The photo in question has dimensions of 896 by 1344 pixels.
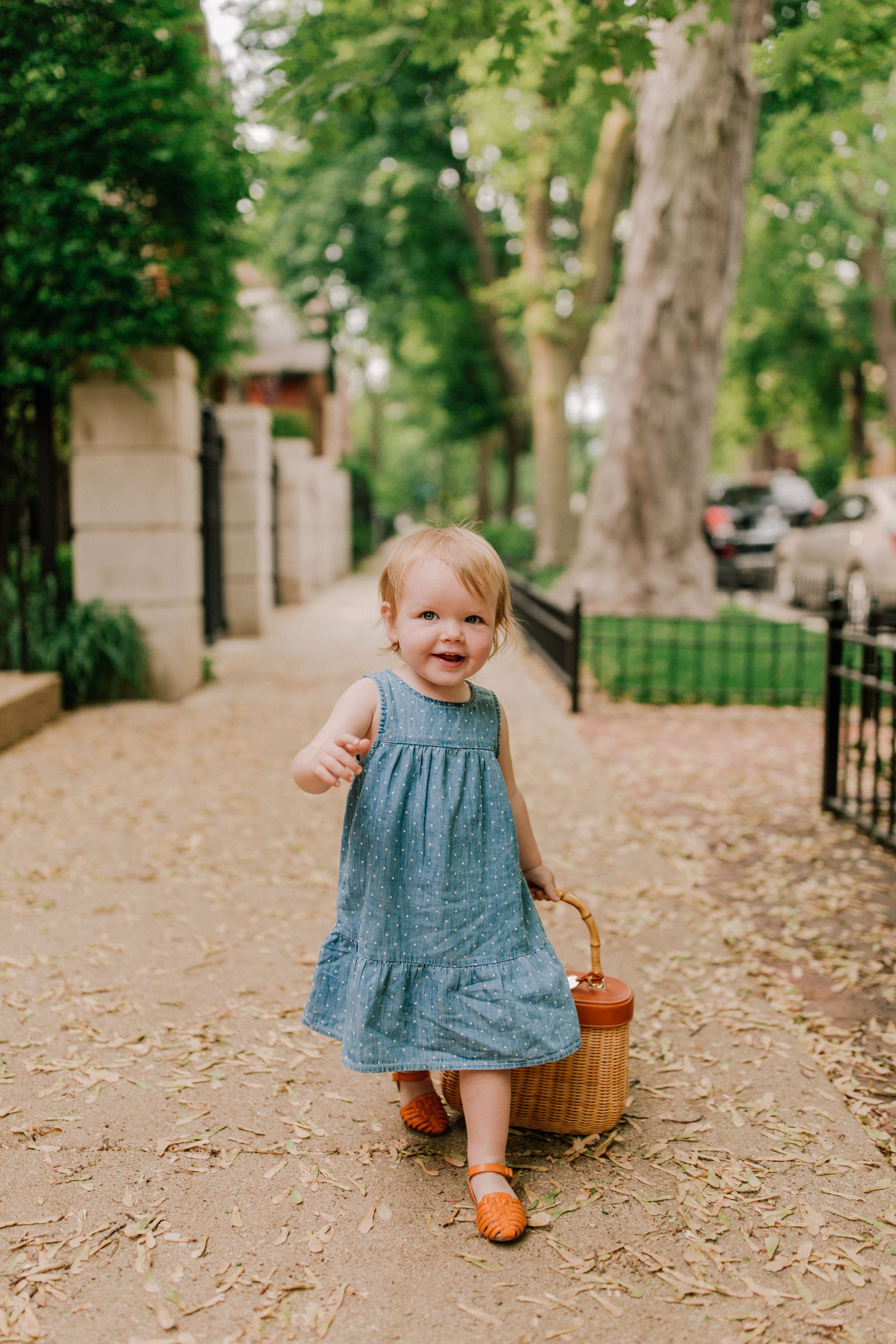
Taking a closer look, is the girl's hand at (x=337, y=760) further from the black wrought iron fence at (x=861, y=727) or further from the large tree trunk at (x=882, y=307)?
the large tree trunk at (x=882, y=307)

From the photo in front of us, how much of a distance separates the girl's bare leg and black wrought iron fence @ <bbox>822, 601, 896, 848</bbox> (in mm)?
2900

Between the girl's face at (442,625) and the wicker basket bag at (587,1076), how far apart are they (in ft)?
2.05

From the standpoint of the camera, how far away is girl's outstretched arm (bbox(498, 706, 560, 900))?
2.44m

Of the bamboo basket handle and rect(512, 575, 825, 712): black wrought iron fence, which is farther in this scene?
rect(512, 575, 825, 712): black wrought iron fence

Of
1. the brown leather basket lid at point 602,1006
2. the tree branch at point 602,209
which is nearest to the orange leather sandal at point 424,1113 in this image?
the brown leather basket lid at point 602,1006

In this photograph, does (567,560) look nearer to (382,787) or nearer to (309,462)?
(309,462)

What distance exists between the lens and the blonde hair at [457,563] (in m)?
2.21

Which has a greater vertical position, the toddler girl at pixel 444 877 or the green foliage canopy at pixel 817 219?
the green foliage canopy at pixel 817 219

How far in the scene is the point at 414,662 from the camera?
226 cm

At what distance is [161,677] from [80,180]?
11.3 ft

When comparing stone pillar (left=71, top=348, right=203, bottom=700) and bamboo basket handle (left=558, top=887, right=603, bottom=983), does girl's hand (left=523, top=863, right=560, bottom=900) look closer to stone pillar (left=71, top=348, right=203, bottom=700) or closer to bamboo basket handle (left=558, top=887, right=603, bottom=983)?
bamboo basket handle (left=558, top=887, right=603, bottom=983)

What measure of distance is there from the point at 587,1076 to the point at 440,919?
22.1 inches

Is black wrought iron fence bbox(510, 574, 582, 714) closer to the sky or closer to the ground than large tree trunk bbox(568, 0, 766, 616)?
closer to the ground

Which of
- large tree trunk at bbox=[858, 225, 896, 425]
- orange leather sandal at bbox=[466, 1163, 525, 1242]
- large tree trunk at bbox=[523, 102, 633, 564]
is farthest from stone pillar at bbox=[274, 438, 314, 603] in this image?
large tree trunk at bbox=[858, 225, 896, 425]
